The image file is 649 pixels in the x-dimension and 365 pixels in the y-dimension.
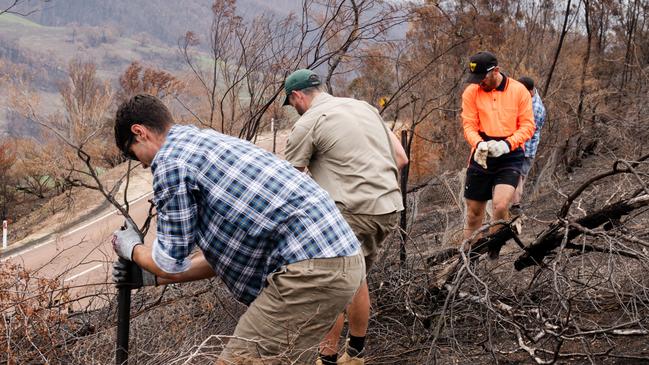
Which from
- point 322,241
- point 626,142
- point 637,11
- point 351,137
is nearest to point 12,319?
point 322,241

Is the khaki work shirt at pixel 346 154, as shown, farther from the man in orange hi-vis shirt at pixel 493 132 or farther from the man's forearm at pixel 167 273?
the man in orange hi-vis shirt at pixel 493 132

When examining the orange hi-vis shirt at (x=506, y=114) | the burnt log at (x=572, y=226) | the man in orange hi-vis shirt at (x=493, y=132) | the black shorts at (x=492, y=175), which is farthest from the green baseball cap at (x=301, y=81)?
the black shorts at (x=492, y=175)

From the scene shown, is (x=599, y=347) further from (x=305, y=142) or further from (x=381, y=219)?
(x=305, y=142)

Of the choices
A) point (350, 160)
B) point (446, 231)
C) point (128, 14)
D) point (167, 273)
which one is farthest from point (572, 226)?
point (128, 14)

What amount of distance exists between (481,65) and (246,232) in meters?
2.84

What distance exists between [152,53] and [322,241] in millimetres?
132246

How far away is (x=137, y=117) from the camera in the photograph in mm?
2344

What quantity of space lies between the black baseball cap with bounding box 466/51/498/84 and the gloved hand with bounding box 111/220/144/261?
9.44 ft

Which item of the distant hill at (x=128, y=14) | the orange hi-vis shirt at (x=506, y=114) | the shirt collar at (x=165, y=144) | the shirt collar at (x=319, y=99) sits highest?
the shirt collar at (x=165, y=144)

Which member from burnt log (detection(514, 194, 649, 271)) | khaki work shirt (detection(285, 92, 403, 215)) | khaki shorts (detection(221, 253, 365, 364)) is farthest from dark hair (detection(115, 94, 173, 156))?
burnt log (detection(514, 194, 649, 271))

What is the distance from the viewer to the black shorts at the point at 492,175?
470 cm

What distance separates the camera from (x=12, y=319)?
289cm

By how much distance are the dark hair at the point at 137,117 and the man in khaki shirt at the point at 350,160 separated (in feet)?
3.41

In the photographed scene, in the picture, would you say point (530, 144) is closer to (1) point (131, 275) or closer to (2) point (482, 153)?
(2) point (482, 153)
